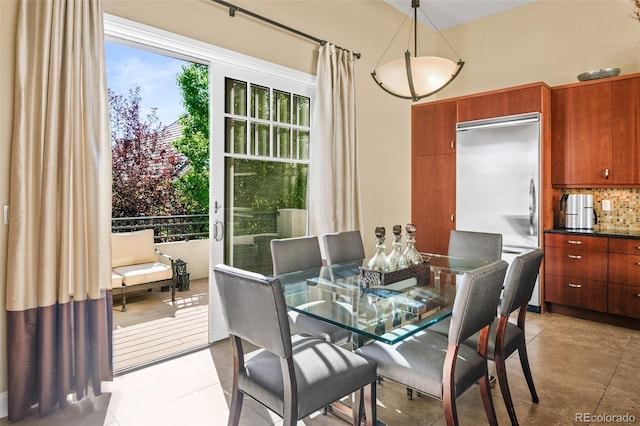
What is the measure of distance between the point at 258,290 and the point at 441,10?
4580mm

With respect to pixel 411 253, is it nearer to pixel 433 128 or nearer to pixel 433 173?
pixel 433 173

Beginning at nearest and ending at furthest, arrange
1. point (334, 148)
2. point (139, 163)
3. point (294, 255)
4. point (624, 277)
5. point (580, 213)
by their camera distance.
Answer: point (294, 255), point (624, 277), point (334, 148), point (580, 213), point (139, 163)

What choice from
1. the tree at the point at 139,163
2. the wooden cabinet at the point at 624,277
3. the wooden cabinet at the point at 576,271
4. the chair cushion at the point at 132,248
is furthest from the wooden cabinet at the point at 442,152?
the tree at the point at 139,163

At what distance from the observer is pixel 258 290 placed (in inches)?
60.5

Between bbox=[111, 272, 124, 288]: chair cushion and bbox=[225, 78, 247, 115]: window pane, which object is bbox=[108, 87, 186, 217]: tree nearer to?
bbox=[111, 272, 124, 288]: chair cushion

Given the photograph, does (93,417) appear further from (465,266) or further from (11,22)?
(465,266)

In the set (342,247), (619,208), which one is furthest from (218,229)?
(619,208)

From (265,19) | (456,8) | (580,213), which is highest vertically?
(456,8)

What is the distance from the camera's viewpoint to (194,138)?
6.78m

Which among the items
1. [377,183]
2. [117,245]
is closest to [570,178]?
[377,183]

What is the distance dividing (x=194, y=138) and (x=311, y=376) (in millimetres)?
5871

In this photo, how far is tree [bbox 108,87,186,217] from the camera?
624 centimetres

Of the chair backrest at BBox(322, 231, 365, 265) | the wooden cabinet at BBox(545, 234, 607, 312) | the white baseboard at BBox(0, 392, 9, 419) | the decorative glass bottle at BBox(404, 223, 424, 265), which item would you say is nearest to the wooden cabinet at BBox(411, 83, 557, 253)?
the wooden cabinet at BBox(545, 234, 607, 312)

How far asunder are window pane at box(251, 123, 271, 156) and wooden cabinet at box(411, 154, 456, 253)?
7.66ft
